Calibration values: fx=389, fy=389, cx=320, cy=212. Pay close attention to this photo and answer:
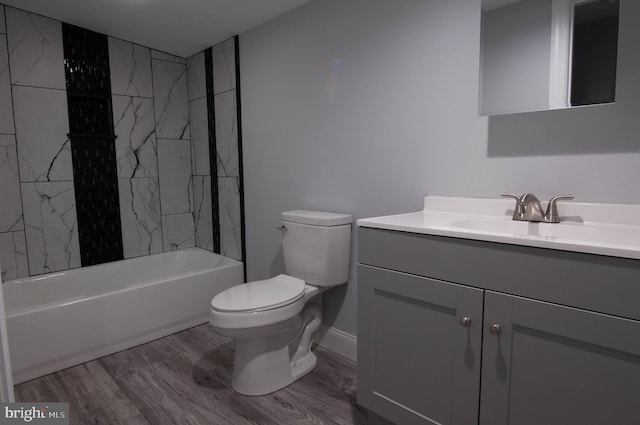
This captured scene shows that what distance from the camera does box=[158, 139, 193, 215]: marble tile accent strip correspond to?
334cm

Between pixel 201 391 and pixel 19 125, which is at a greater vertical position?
pixel 19 125

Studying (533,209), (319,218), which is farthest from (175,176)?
(533,209)

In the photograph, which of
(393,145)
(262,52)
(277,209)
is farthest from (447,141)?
(262,52)

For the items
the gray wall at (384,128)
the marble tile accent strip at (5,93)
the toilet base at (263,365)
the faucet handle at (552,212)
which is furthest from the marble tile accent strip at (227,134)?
the faucet handle at (552,212)

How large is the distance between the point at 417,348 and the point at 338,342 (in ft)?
3.39

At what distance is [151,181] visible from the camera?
3.27 metres

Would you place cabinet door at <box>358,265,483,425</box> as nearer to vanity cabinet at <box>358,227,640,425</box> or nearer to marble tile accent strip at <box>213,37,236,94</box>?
vanity cabinet at <box>358,227,640,425</box>

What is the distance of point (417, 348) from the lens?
4.51 feet

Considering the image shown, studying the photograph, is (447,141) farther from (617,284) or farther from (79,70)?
(79,70)

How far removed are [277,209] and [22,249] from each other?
5.81 ft

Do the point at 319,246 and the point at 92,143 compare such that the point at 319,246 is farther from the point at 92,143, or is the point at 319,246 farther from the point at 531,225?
the point at 92,143

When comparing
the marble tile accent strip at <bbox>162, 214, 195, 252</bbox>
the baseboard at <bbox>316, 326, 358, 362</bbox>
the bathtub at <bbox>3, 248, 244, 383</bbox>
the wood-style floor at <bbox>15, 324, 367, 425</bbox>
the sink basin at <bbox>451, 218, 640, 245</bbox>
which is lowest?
the wood-style floor at <bbox>15, 324, 367, 425</bbox>

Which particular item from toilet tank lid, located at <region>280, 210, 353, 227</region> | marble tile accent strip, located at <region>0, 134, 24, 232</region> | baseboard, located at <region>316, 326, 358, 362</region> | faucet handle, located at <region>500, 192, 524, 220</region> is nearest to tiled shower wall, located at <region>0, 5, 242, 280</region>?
marble tile accent strip, located at <region>0, 134, 24, 232</region>

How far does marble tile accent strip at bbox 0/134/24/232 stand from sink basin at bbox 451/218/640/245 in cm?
280
